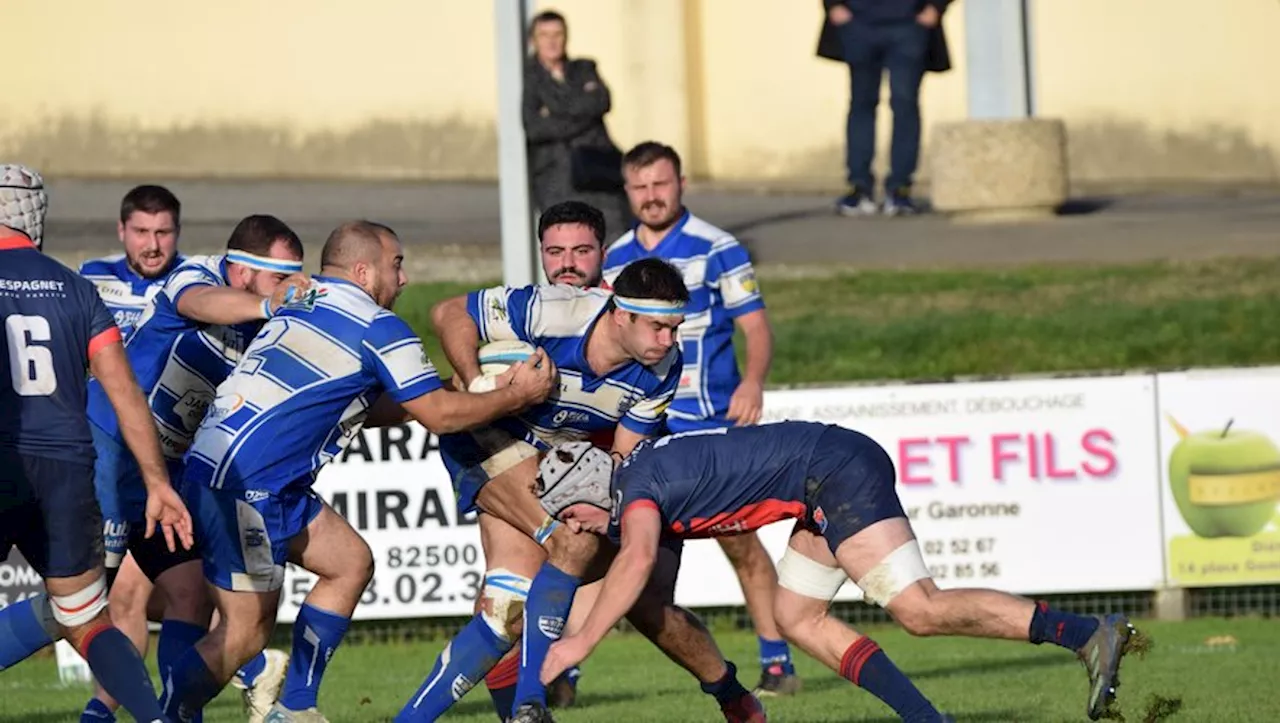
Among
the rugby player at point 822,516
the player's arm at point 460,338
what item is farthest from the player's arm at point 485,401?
the player's arm at point 460,338

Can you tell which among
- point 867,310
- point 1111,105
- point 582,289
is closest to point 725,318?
point 582,289

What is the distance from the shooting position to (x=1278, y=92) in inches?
981

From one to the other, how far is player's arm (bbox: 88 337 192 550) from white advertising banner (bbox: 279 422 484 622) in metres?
5.72

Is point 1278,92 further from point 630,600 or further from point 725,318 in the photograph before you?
point 630,600

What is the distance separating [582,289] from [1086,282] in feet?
28.8

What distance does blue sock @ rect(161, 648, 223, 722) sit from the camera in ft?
27.1

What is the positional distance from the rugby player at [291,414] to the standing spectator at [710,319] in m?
2.88

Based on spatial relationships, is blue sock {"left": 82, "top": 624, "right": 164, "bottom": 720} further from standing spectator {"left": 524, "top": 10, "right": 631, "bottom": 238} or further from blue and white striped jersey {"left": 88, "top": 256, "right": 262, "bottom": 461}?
standing spectator {"left": 524, "top": 10, "right": 631, "bottom": 238}

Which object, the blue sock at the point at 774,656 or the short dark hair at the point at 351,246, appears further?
the blue sock at the point at 774,656

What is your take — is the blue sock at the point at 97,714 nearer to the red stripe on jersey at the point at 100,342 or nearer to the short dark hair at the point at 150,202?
the red stripe on jersey at the point at 100,342

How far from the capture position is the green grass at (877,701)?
33.0ft

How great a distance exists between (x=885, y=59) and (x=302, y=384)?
11131mm

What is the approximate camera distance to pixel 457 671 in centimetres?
840

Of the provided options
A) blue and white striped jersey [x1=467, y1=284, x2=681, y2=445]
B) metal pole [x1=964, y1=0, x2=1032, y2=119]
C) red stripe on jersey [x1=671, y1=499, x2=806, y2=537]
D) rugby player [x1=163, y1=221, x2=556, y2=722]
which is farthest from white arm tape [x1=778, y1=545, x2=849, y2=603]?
metal pole [x1=964, y1=0, x2=1032, y2=119]
